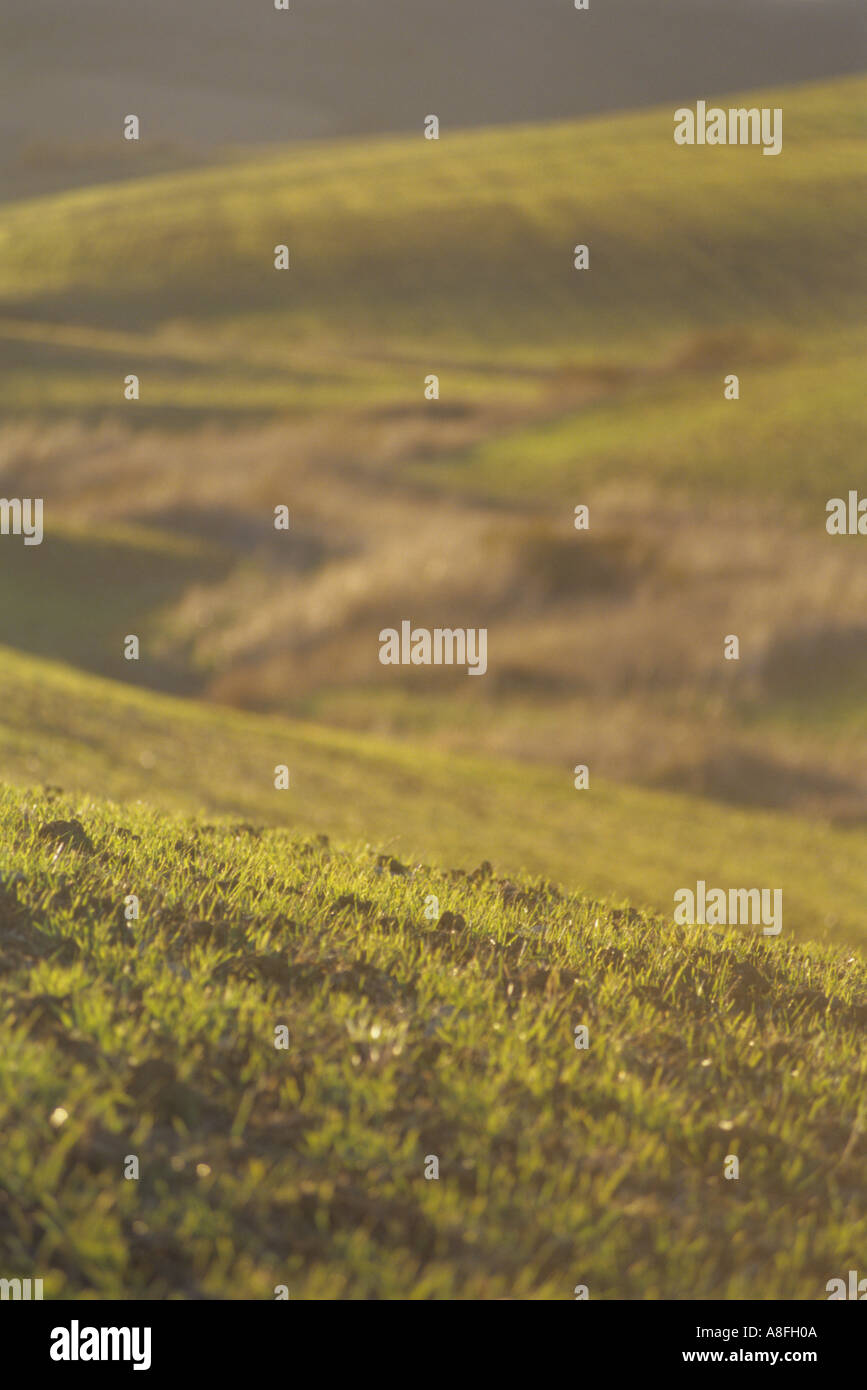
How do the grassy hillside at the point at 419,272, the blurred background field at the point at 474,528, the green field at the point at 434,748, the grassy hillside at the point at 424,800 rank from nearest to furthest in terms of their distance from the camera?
the green field at the point at 434,748, the grassy hillside at the point at 424,800, the blurred background field at the point at 474,528, the grassy hillside at the point at 419,272

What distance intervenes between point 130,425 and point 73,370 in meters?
18.9

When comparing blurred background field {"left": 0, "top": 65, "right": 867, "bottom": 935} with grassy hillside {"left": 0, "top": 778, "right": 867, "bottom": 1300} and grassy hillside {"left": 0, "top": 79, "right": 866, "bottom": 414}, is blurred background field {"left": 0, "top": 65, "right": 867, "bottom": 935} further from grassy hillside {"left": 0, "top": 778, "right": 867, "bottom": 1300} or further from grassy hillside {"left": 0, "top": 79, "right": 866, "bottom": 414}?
grassy hillside {"left": 0, "top": 778, "right": 867, "bottom": 1300}

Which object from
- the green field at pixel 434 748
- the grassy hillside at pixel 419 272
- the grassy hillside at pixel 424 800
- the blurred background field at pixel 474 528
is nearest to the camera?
the green field at pixel 434 748

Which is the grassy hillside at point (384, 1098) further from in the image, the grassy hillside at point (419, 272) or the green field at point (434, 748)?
the grassy hillside at point (419, 272)

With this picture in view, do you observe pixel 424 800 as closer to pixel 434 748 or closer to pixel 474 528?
pixel 434 748

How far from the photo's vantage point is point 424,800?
34.3m

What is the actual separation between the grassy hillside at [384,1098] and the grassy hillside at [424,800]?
11.1m

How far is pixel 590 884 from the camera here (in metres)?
26.2

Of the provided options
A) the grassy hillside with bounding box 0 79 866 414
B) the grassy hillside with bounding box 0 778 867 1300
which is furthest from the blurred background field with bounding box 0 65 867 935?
the grassy hillside with bounding box 0 778 867 1300

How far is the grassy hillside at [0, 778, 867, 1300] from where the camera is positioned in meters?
6.56

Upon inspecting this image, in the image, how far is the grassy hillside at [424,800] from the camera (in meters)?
26.5

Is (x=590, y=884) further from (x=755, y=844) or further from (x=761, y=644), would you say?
(x=761, y=644)

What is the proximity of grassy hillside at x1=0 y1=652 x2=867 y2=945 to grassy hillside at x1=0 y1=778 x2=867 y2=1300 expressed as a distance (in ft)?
36.5

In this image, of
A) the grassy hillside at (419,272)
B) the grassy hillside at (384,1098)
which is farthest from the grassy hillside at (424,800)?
the grassy hillside at (419,272)
